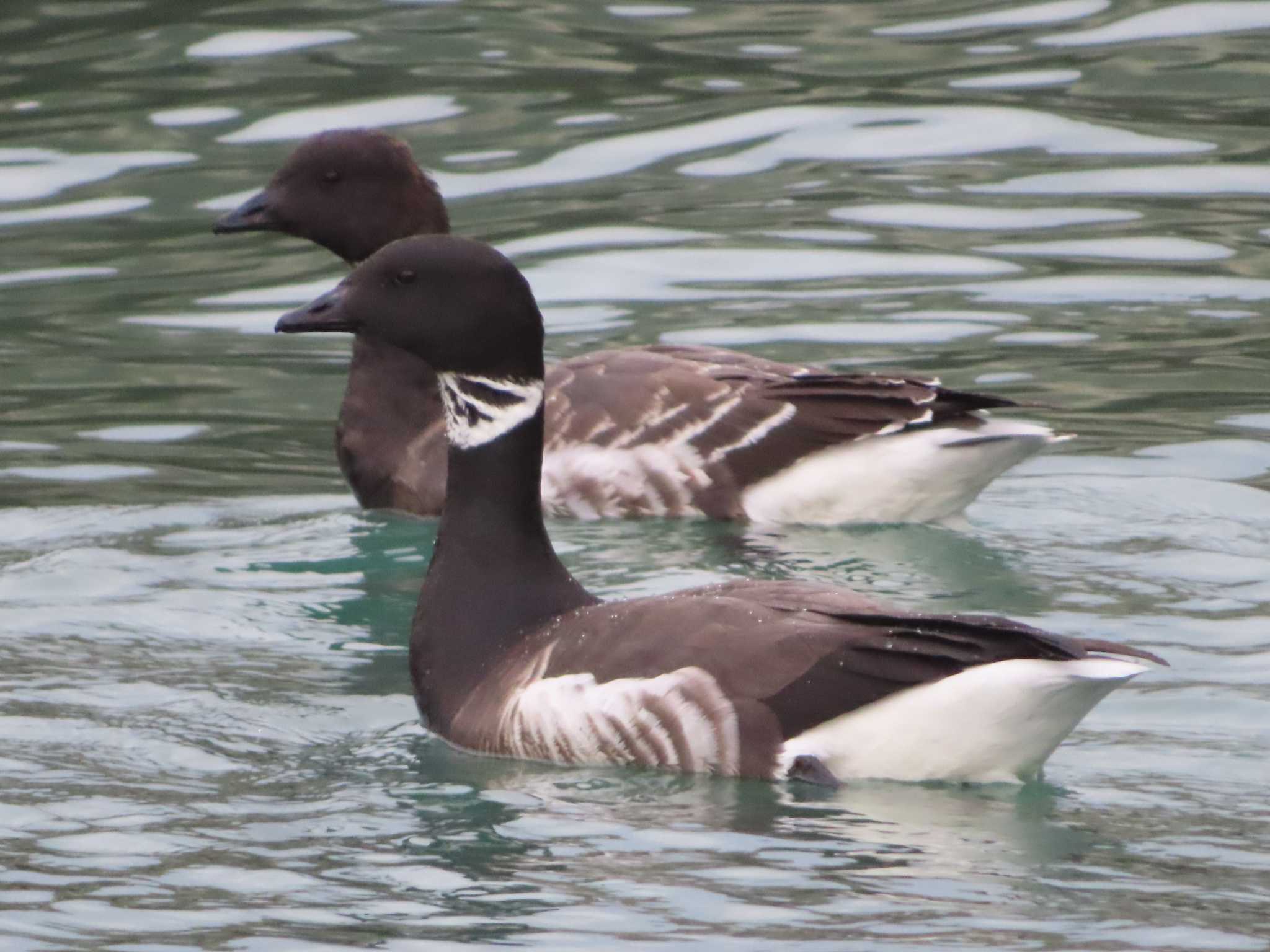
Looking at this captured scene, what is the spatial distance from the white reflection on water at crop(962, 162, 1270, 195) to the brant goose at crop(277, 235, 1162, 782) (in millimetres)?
7973

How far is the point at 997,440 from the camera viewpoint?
1041cm

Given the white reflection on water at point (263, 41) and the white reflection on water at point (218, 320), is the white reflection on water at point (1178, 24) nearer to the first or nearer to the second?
the white reflection on water at point (263, 41)

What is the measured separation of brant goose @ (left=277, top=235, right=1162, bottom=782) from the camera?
732cm

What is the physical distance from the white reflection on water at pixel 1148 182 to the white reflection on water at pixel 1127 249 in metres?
0.83

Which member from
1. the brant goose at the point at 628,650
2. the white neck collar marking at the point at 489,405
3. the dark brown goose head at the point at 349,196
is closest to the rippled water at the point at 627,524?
the brant goose at the point at 628,650

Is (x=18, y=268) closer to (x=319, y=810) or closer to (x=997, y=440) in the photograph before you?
(x=997, y=440)

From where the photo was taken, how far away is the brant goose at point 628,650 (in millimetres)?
7324

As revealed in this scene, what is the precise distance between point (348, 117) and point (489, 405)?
8.78 m

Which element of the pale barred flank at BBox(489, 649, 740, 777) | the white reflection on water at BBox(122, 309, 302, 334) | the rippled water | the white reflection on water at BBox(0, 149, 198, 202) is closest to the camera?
the rippled water

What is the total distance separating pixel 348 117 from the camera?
16.9 m

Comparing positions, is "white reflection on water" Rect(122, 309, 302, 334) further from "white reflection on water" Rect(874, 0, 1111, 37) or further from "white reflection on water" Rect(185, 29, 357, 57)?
"white reflection on water" Rect(874, 0, 1111, 37)

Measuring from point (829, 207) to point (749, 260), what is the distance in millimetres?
1018

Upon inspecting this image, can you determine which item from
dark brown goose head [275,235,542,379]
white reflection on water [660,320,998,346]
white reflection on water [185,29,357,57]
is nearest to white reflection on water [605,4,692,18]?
white reflection on water [185,29,357,57]

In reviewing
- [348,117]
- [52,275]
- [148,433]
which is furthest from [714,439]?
[348,117]
